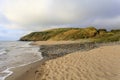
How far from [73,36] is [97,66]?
82.3 metres

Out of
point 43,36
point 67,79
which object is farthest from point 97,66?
point 43,36

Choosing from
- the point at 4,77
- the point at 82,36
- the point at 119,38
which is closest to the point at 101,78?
the point at 4,77

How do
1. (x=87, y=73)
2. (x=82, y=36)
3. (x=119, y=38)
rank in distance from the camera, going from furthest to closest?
(x=82, y=36) → (x=119, y=38) → (x=87, y=73)

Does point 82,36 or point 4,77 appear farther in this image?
point 82,36

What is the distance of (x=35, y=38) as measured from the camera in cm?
14025

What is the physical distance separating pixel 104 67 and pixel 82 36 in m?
79.8

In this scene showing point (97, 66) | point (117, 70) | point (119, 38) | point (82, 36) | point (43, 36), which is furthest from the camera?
point (43, 36)

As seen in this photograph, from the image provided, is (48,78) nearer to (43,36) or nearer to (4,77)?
(4,77)

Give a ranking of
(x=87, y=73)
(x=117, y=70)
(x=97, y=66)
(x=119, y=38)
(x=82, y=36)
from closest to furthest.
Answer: (x=87, y=73), (x=117, y=70), (x=97, y=66), (x=119, y=38), (x=82, y=36)

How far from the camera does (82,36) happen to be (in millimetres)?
89375

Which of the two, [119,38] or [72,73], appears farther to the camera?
[119,38]

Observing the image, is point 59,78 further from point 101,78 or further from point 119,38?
point 119,38

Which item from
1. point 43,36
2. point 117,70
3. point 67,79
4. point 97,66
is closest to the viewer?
point 67,79

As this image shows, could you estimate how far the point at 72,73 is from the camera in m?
8.91
